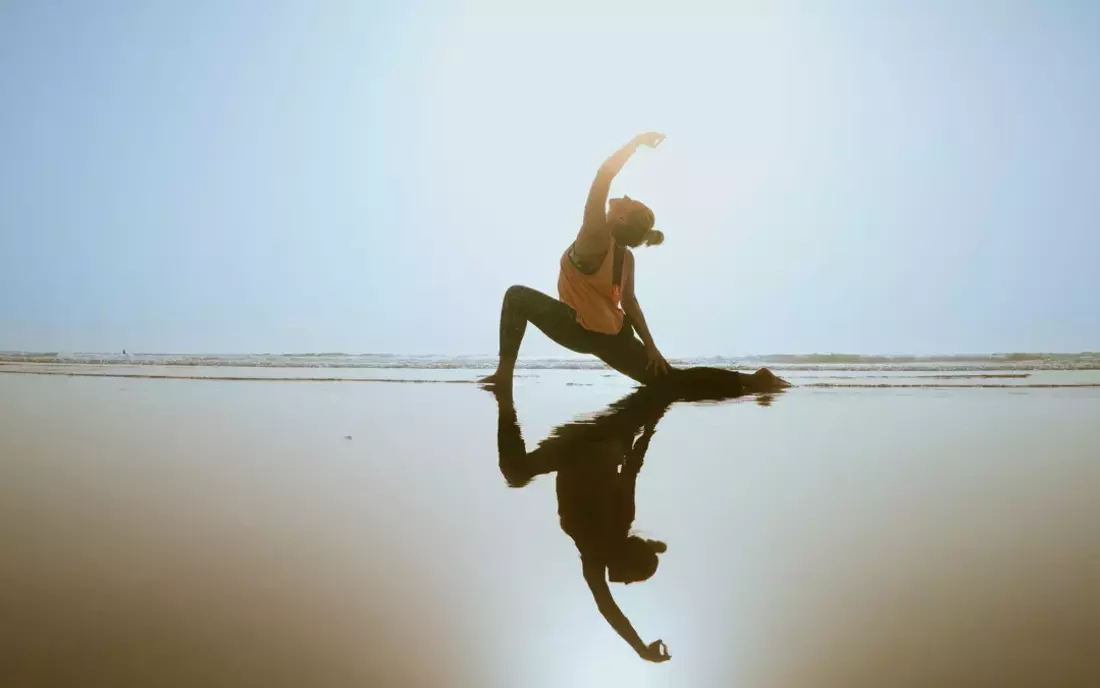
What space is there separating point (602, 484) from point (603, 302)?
2857 millimetres

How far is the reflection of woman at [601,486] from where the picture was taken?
1242 mm

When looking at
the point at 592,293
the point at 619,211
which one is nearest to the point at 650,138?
the point at 619,211

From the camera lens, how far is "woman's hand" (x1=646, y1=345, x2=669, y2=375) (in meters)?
5.22

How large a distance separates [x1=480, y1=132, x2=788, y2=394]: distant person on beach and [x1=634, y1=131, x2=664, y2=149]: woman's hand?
0.03 meters

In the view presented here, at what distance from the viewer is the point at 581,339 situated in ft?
16.2

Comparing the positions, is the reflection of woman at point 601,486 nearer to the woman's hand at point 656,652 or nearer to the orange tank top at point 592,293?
the woman's hand at point 656,652

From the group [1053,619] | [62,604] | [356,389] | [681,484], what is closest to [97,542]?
[62,604]

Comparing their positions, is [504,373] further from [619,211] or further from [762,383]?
[762,383]

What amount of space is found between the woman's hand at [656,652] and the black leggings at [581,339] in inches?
153

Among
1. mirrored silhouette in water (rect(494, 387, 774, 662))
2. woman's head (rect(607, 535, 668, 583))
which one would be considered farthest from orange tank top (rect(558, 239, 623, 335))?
woman's head (rect(607, 535, 668, 583))

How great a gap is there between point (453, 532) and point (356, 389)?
458 cm

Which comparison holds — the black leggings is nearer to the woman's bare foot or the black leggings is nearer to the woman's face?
the woman's bare foot

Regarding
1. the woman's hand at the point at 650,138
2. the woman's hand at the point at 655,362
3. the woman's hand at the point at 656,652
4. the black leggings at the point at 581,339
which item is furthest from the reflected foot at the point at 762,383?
the woman's hand at the point at 656,652

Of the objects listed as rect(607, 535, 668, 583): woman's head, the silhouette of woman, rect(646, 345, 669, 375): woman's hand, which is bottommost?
rect(607, 535, 668, 583): woman's head
